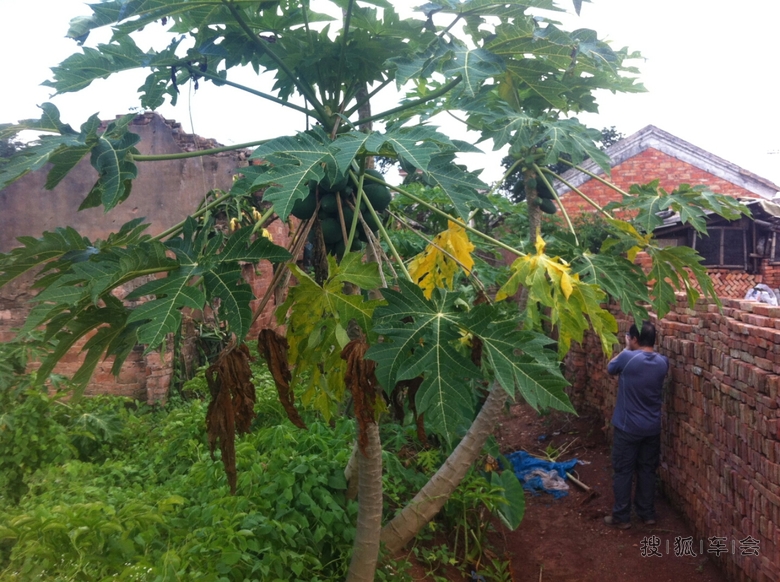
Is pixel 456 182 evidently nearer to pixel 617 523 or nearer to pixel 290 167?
pixel 290 167

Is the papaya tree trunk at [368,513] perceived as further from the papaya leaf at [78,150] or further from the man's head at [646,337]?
the man's head at [646,337]

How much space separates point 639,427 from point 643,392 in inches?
10.7

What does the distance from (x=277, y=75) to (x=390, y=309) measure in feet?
3.91

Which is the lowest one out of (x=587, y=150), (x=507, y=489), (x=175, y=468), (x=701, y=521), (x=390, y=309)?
(x=701, y=521)

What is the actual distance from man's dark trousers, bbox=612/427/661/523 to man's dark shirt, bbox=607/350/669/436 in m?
0.09

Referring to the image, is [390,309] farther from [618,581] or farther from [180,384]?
[180,384]

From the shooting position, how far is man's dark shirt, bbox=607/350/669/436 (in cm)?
459

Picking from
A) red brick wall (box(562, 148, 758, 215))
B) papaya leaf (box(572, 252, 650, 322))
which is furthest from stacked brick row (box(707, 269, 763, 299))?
papaya leaf (box(572, 252, 650, 322))

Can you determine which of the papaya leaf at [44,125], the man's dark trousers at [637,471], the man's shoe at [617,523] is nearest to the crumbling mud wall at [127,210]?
the man's dark trousers at [637,471]

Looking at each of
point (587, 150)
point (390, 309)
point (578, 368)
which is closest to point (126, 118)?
point (390, 309)

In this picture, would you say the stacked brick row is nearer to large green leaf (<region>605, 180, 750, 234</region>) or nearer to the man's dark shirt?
the man's dark shirt

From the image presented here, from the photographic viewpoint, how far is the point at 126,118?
1889mm

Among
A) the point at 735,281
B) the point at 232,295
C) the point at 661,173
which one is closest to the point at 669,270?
the point at 232,295

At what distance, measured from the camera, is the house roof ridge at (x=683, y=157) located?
39.2 feet
